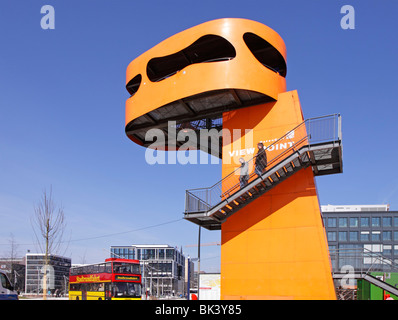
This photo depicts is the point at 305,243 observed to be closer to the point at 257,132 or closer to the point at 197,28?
the point at 257,132

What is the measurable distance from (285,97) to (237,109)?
287cm

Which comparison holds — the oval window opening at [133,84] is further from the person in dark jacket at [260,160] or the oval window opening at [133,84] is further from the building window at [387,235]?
the building window at [387,235]

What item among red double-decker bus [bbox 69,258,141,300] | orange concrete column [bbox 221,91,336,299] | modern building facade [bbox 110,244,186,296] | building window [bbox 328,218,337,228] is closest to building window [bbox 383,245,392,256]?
building window [bbox 328,218,337,228]

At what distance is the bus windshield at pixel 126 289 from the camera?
3148 centimetres

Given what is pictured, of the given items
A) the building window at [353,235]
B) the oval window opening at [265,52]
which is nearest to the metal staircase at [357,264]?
the oval window opening at [265,52]

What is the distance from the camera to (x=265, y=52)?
24.5 metres

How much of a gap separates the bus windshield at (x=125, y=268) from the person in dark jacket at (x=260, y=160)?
57.4ft

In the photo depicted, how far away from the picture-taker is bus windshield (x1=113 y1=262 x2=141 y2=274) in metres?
32.1

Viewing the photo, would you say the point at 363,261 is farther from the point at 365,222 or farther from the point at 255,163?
Result: the point at 365,222

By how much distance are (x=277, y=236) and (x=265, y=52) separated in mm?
11353

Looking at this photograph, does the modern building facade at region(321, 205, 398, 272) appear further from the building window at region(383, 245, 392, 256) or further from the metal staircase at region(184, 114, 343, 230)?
the metal staircase at region(184, 114, 343, 230)

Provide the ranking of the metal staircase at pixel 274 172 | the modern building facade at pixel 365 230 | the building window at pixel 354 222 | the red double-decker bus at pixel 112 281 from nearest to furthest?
the metal staircase at pixel 274 172, the red double-decker bus at pixel 112 281, the modern building facade at pixel 365 230, the building window at pixel 354 222

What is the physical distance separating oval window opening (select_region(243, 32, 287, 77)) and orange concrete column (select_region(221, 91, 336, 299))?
13.2ft
